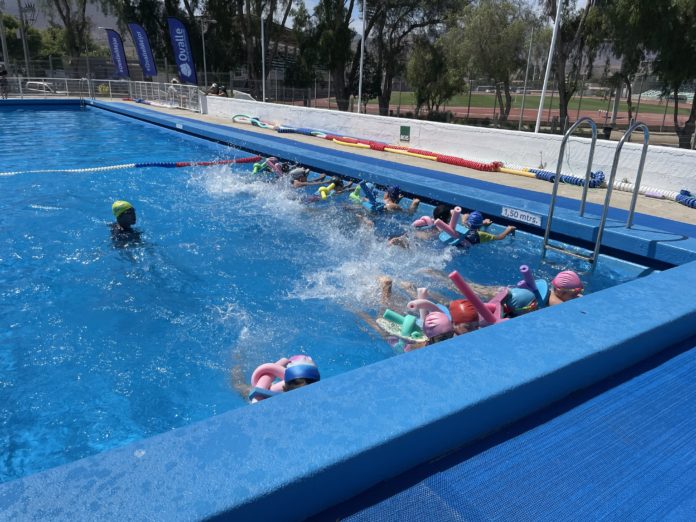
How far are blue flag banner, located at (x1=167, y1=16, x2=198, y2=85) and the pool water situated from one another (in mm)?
16928

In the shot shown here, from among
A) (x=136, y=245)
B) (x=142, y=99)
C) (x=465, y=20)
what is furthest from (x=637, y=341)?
(x=142, y=99)

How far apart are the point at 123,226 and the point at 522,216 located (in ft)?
19.1

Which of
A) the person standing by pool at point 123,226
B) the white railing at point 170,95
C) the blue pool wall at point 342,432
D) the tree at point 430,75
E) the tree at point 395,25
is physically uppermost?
the tree at point 395,25

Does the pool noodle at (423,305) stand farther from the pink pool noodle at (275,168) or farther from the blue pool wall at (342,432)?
the pink pool noodle at (275,168)

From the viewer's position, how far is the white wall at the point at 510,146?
8469mm

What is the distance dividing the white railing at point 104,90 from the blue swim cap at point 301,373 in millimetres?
24340

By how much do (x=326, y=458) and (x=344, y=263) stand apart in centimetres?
496

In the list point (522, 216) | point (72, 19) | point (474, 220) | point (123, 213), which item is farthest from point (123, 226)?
point (72, 19)

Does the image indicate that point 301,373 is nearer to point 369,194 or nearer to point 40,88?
point 369,194

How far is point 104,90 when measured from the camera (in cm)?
3244

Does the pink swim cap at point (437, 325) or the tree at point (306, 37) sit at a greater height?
the tree at point (306, 37)

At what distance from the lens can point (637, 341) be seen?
314 cm

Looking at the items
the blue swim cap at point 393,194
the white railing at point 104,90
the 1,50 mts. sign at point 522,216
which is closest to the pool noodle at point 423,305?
the 1,50 mts. sign at point 522,216

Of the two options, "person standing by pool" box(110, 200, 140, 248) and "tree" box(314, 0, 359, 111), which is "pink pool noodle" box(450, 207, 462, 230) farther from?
"tree" box(314, 0, 359, 111)
